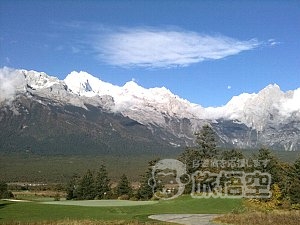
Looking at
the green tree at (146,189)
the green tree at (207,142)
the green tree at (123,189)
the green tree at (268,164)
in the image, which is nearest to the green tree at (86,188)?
the green tree at (123,189)

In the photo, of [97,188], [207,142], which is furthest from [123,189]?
[207,142]

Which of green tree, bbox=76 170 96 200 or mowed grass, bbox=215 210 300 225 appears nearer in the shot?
mowed grass, bbox=215 210 300 225

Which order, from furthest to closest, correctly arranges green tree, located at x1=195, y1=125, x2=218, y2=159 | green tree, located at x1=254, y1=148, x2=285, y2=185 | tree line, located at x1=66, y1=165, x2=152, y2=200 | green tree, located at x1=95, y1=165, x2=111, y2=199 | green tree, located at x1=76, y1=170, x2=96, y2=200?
green tree, located at x1=76, y1=170, x2=96, y2=200, green tree, located at x1=95, y1=165, x2=111, y2=199, tree line, located at x1=66, y1=165, x2=152, y2=200, green tree, located at x1=195, y1=125, x2=218, y2=159, green tree, located at x1=254, y1=148, x2=285, y2=185

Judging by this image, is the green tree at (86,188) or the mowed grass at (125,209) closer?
the mowed grass at (125,209)

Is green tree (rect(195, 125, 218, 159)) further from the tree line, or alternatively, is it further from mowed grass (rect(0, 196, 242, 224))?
mowed grass (rect(0, 196, 242, 224))

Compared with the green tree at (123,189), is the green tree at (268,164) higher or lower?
higher

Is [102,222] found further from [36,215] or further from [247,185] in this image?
[247,185]

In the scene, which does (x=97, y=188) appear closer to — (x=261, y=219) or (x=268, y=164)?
(x=268, y=164)

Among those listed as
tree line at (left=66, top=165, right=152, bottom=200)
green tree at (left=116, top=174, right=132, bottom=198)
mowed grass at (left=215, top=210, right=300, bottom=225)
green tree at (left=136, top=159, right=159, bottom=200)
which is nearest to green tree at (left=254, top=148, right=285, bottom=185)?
mowed grass at (left=215, top=210, right=300, bottom=225)

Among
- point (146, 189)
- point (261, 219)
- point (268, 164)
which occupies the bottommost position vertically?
point (261, 219)

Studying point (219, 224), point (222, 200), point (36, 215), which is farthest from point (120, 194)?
point (219, 224)

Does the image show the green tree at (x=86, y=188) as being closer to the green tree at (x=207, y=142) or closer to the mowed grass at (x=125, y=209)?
the green tree at (x=207, y=142)

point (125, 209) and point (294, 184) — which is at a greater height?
point (294, 184)

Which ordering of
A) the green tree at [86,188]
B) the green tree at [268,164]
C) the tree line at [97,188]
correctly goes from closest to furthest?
the green tree at [268,164], the tree line at [97,188], the green tree at [86,188]
